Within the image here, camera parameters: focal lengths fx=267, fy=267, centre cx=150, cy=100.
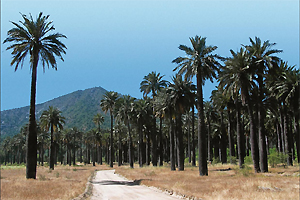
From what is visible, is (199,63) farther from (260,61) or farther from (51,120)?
(51,120)

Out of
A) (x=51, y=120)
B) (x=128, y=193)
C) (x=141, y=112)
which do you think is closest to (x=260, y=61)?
(x=128, y=193)

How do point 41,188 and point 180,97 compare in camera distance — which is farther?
point 180,97

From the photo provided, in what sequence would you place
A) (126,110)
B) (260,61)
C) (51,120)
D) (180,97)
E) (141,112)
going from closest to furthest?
(260,61), (180,97), (141,112), (51,120), (126,110)

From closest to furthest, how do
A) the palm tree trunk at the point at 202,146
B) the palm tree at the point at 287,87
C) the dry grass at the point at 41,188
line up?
1. the dry grass at the point at 41,188
2. the palm tree trunk at the point at 202,146
3. the palm tree at the point at 287,87

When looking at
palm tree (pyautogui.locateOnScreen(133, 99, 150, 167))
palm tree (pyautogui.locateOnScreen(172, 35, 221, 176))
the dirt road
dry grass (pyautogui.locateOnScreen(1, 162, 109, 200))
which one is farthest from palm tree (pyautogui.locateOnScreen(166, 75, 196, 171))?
the dirt road

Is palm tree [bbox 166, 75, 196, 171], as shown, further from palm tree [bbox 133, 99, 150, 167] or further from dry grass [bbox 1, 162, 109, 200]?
dry grass [bbox 1, 162, 109, 200]

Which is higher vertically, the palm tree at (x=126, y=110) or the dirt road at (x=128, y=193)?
the palm tree at (x=126, y=110)

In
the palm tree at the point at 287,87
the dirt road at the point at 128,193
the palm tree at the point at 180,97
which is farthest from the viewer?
the palm tree at the point at 180,97

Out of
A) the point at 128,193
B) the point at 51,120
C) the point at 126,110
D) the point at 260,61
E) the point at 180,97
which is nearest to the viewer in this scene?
the point at 128,193

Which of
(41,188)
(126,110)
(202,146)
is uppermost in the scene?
(126,110)

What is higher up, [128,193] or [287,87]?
[287,87]

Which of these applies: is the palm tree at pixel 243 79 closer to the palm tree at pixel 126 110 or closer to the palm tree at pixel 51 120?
the palm tree at pixel 126 110

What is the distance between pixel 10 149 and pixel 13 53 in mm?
133402

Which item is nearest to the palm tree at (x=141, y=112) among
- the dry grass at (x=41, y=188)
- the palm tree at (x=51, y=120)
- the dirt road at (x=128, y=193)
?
the palm tree at (x=51, y=120)
